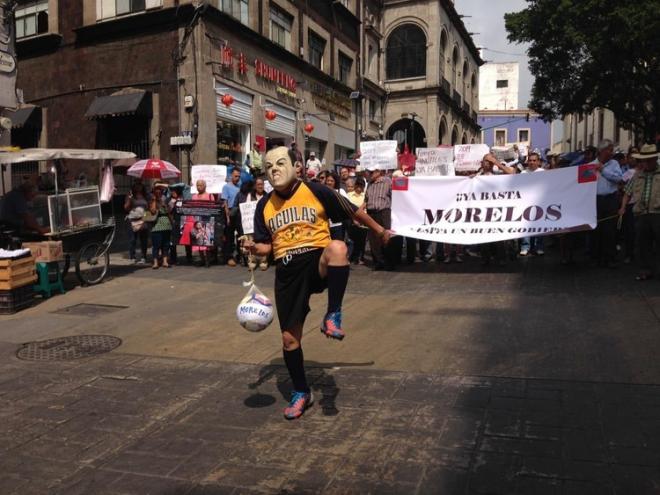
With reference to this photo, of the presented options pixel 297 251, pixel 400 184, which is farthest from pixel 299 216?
pixel 400 184

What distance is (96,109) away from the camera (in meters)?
18.1

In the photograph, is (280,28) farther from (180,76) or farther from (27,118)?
(27,118)

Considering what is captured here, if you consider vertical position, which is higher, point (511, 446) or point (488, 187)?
point (488, 187)

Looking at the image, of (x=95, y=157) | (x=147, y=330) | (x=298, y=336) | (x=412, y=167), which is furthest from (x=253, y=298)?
(x=412, y=167)

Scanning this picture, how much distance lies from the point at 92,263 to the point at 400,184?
5.43 metres

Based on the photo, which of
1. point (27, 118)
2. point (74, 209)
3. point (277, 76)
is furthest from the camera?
point (277, 76)

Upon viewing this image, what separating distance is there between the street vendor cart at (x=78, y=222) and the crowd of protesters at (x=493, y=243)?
161cm

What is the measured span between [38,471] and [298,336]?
1.80m

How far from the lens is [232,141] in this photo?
64.8 ft

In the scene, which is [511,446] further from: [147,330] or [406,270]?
[406,270]

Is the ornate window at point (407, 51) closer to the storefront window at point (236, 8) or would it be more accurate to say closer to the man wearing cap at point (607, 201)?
the storefront window at point (236, 8)

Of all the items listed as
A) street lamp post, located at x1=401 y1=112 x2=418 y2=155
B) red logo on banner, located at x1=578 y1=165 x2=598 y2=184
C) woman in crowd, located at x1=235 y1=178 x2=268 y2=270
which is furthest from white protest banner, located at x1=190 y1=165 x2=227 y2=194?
street lamp post, located at x1=401 y1=112 x2=418 y2=155

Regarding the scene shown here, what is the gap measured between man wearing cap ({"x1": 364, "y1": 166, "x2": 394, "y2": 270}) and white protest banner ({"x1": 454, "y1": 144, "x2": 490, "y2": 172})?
2.56 metres

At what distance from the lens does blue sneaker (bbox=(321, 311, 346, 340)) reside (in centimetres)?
417
